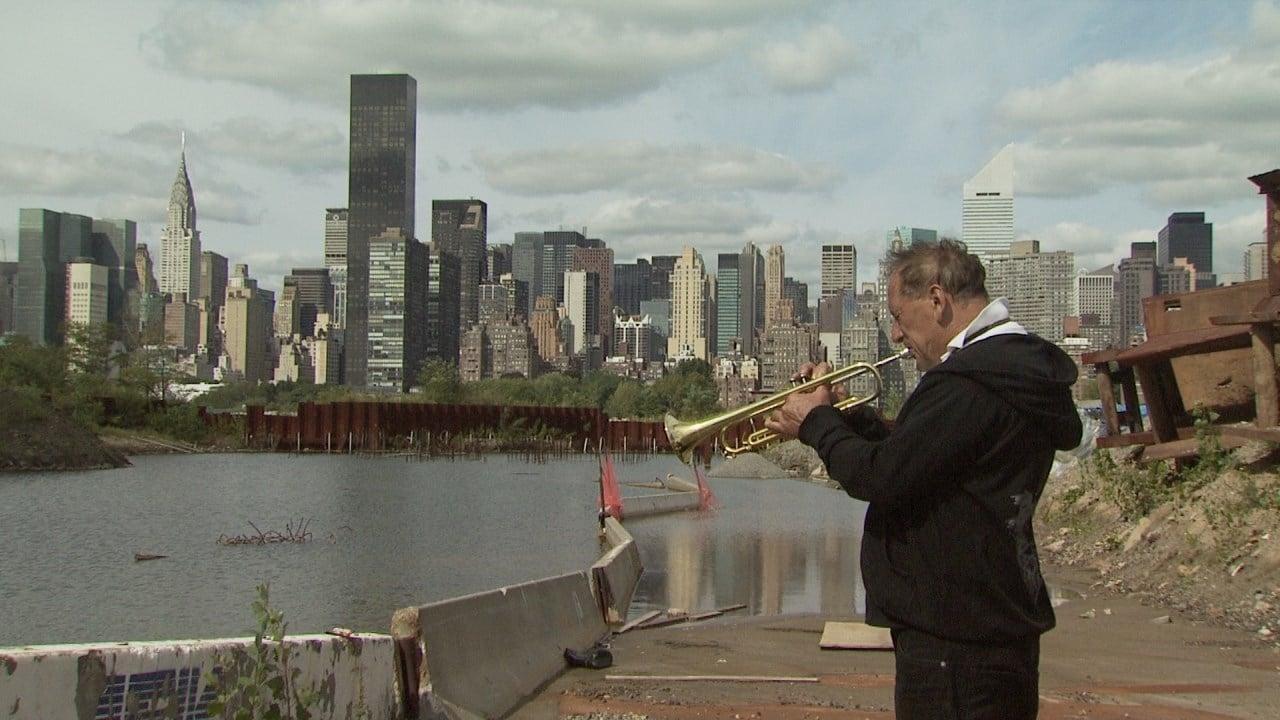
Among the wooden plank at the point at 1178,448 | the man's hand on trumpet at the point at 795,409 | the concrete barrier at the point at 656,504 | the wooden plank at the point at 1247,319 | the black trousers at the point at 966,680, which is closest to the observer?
the black trousers at the point at 966,680

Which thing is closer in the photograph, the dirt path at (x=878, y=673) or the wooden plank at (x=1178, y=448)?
the dirt path at (x=878, y=673)

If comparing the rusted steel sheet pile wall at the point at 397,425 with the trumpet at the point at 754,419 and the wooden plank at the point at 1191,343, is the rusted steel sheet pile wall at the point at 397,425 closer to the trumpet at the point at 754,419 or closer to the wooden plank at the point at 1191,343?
the wooden plank at the point at 1191,343

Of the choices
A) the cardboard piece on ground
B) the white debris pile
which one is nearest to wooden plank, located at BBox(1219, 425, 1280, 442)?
the cardboard piece on ground

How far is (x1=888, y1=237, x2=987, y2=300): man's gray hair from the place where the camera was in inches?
164

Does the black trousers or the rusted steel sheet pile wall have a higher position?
the black trousers

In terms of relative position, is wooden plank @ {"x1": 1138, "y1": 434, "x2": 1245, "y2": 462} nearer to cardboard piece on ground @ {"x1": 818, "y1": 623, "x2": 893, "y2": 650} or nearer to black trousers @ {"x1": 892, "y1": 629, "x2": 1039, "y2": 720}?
cardboard piece on ground @ {"x1": 818, "y1": 623, "x2": 893, "y2": 650}

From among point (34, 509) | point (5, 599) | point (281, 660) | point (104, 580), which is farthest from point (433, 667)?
point (34, 509)

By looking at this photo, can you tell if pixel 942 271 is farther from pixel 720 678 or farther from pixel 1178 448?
pixel 1178 448

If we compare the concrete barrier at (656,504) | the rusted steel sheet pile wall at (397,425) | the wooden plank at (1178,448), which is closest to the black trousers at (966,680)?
the wooden plank at (1178,448)

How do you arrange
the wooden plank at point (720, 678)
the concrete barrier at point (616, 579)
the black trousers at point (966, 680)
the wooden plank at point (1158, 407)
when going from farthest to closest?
1. the wooden plank at point (1158, 407)
2. the concrete barrier at point (616, 579)
3. the wooden plank at point (720, 678)
4. the black trousers at point (966, 680)

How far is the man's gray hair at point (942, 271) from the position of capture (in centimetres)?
418

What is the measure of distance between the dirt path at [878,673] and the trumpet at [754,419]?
8.88 ft

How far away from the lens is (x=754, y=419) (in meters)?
5.55

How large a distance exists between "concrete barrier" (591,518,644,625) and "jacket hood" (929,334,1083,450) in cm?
843
